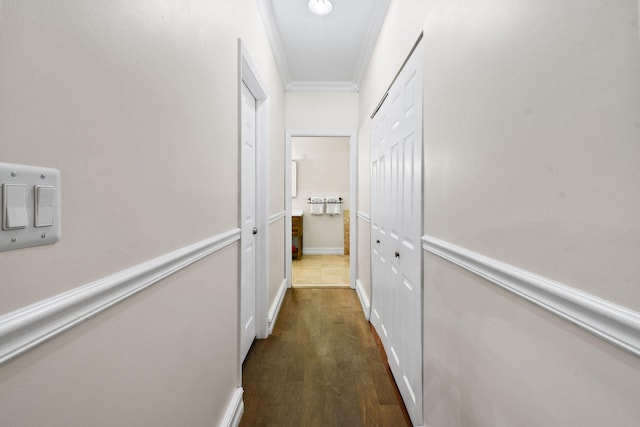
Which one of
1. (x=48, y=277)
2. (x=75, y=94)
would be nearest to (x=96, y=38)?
(x=75, y=94)

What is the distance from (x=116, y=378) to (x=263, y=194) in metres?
1.93

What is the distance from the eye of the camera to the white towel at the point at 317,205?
6109mm

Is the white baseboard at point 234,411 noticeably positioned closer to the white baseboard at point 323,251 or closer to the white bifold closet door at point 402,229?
the white bifold closet door at point 402,229

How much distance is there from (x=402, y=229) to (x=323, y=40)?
1.96 metres

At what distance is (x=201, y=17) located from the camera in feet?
3.59

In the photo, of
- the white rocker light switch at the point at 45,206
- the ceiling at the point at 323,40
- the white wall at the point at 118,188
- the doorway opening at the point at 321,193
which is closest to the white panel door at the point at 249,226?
the ceiling at the point at 323,40

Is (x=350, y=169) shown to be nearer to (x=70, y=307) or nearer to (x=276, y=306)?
(x=276, y=306)

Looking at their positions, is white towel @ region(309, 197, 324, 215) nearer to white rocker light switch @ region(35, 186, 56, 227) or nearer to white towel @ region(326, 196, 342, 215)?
white towel @ region(326, 196, 342, 215)

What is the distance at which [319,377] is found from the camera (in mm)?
1943

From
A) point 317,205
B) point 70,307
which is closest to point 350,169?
point 317,205

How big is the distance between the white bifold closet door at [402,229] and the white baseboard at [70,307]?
1100 mm

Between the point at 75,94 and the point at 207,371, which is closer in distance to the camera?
the point at 75,94

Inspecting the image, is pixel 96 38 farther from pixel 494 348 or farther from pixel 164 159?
pixel 494 348

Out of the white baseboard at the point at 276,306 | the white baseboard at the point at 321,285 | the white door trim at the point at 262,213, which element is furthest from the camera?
the white baseboard at the point at 321,285
